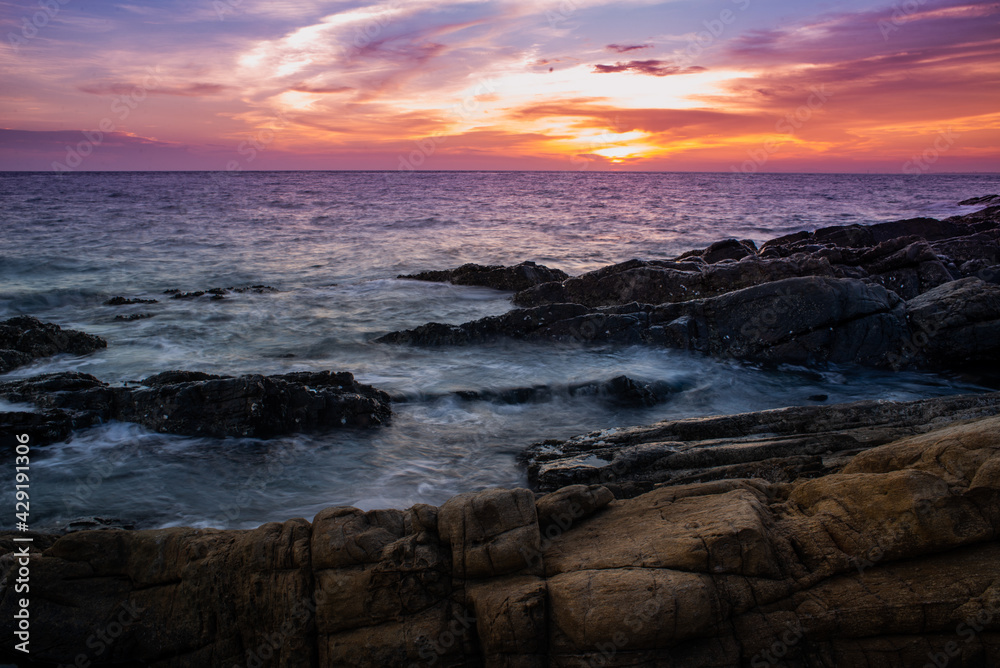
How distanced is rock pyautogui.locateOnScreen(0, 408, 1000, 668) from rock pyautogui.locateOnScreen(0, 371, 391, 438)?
12.3ft

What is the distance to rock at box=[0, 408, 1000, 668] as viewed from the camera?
3.64 m

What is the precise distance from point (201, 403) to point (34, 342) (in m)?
5.45

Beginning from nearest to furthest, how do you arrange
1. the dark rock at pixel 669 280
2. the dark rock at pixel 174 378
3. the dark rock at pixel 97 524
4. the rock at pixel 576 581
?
the rock at pixel 576 581, the dark rock at pixel 97 524, the dark rock at pixel 174 378, the dark rock at pixel 669 280

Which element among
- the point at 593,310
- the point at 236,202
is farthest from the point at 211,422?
the point at 236,202

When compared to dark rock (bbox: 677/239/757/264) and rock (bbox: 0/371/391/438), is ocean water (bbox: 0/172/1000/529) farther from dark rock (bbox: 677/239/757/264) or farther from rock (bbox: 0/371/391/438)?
dark rock (bbox: 677/239/757/264)

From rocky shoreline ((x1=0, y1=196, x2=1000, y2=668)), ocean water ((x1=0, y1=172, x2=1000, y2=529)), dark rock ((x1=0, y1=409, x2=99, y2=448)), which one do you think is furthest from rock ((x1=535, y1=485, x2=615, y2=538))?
dark rock ((x1=0, y1=409, x2=99, y2=448))

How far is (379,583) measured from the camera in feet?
13.3

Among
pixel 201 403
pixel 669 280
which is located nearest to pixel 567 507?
pixel 201 403

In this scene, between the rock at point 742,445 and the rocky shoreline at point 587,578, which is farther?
the rock at point 742,445

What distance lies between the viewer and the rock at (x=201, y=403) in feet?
27.6

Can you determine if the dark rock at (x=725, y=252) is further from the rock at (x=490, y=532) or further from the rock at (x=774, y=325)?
the rock at (x=490, y=532)

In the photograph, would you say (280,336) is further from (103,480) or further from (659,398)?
(659,398)

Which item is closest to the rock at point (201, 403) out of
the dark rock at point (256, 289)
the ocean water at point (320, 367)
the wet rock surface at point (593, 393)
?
the ocean water at point (320, 367)

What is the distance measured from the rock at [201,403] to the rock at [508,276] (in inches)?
412
